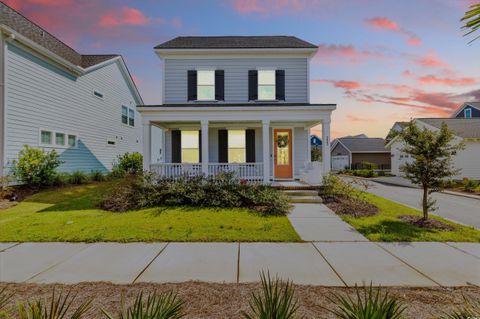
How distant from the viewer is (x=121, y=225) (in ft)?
19.0

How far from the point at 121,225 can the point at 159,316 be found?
184 inches

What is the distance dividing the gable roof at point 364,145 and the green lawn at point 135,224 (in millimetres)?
28567

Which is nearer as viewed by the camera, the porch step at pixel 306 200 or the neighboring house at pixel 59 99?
the porch step at pixel 306 200

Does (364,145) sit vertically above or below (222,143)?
above

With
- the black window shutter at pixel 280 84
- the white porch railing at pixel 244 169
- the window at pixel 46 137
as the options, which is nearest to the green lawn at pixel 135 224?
the white porch railing at pixel 244 169

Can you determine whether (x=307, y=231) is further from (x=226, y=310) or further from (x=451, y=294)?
(x=226, y=310)

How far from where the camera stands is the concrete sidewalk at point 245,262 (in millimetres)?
3383

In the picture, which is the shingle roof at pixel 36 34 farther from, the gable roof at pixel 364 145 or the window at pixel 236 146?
the gable roof at pixel 364 145

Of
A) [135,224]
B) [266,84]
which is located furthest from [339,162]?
[135,224]

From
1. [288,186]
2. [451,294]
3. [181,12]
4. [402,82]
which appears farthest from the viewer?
[402,82]

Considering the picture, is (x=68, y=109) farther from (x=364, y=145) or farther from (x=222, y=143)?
(x=364, y=145)

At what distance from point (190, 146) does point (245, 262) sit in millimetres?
8368

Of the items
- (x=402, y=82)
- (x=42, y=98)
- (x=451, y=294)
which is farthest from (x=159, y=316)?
(x=42, y=98)

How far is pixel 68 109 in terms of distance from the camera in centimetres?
1271
